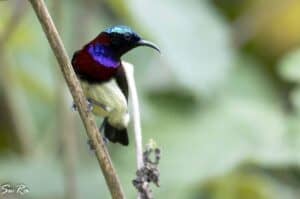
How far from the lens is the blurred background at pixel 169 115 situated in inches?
120

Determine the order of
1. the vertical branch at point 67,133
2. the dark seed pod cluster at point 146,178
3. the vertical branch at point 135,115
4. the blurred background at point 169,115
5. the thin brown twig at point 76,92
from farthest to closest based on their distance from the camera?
1. the blurred background at point 169,115
2. the vertical branch at point 67,133
3. the vertical branch at point 135,115
4. the dark seed pod cluster at point 146,178
5. the thin brown twig at point 76,92

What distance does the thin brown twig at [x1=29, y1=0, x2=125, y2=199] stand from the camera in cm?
131

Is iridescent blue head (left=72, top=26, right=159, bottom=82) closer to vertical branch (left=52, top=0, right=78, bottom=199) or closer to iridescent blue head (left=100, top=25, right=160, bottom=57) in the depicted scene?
iridescent blue head (left=100, top=25, right=160, bottom=57)

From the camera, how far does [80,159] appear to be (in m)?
3.46

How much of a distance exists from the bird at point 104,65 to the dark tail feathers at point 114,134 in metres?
0.06

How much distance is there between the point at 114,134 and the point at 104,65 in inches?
7.5

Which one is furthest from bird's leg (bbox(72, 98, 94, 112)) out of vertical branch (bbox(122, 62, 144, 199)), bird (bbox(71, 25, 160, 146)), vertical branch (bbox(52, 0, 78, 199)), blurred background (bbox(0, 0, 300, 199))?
blurred background (bbox(0, 0, 300, 199))

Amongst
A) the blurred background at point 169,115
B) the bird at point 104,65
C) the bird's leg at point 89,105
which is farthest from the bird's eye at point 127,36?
the blurred background at point 169,115

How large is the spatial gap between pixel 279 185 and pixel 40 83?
91 centimetres

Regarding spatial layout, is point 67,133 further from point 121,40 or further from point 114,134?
point 121,40

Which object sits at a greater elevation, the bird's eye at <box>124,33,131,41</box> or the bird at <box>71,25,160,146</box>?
the bird's eye at <box>124,33,131,41</box>

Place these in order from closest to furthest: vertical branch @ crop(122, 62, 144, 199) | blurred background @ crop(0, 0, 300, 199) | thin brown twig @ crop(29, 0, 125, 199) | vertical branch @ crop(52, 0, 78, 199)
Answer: thin brown twig @ crop(29, 0, 125, 199) → vertical branch @ crop(122, 62, 144, 199) → vertical branch @ crop(52, 0, 78, 199) → blurred background @ crop(0, 0, 300, 199)

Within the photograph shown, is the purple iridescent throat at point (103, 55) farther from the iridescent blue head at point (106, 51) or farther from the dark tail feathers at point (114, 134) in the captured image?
the dark tail feathers at point (114, 134)

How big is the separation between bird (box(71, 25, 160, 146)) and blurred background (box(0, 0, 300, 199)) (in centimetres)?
113
